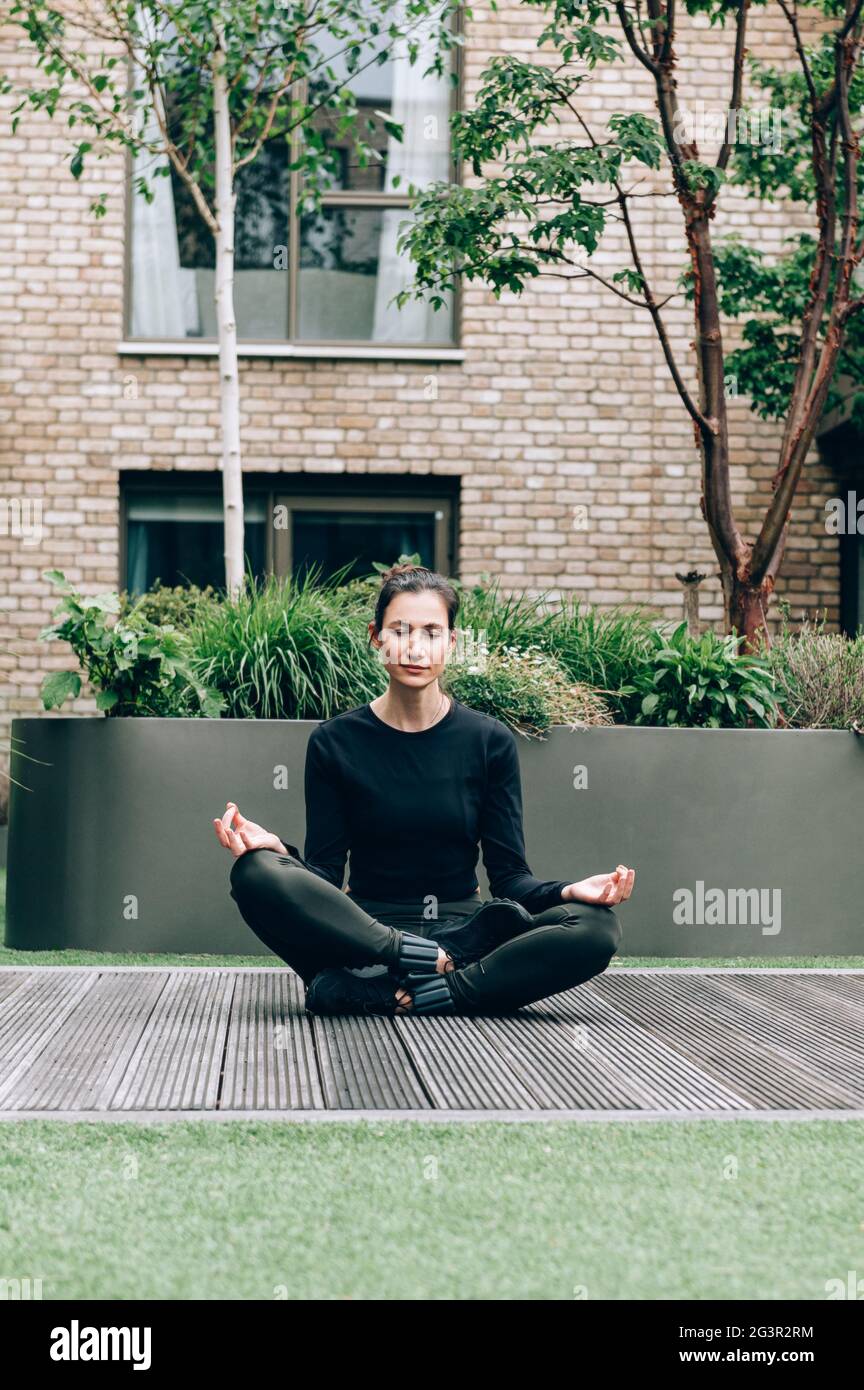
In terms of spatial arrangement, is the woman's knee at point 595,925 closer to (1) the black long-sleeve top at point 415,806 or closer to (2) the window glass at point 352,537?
(1) the black long-sleeve top at point 415,806

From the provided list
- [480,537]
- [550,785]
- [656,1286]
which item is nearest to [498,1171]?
[656,1286]

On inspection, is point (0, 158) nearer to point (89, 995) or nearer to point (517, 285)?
point (517, 285)

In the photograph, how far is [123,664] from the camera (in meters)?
5.33

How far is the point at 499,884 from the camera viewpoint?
4.18 meters

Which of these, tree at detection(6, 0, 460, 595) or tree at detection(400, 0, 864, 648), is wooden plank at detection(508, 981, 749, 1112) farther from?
tree at detection(6, 0, 460, 595)

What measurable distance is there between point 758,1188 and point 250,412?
8507mm

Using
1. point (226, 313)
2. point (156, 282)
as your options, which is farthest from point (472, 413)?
point (226, 313)

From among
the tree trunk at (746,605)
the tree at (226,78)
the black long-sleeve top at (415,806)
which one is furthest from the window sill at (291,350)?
the black long-sleeve top at (415,806)

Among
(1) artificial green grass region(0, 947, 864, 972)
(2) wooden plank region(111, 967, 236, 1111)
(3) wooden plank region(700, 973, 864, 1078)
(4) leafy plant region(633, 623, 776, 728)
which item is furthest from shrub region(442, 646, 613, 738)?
(2) wooden plank region(111, 967, 236, 1111)

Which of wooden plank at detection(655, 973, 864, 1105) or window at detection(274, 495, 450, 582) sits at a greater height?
window at detection(274, 495, 450, 582)

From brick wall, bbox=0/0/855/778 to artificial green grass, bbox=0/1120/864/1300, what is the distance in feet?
25.2

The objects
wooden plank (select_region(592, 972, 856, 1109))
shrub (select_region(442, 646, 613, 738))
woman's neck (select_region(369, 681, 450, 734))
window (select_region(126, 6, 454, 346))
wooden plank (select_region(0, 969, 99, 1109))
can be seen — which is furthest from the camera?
window (select_region(126, 6, 454, 346))

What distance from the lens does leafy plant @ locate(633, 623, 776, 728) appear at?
223 inches

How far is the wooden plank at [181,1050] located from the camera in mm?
3197
